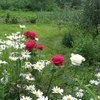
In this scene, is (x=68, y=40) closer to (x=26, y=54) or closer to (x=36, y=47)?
(x=36, y=47)

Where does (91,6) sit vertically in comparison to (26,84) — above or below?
below

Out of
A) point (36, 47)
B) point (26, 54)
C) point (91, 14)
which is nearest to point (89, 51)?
point (91, 14)

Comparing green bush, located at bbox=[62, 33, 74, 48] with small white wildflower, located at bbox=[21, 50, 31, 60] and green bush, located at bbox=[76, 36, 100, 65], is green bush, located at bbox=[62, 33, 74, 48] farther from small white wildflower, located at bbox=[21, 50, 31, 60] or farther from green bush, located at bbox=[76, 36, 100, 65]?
small white wildflower, located at bbox=[21, 50, 31, 60]

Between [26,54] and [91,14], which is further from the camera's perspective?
[91,14]

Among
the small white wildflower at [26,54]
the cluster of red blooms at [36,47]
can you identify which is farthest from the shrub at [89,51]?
Result: the small white wildflower at [26,54]

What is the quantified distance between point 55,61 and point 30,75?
540 mm

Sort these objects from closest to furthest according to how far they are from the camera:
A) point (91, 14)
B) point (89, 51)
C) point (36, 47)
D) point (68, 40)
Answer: point (36, 47) < point (89, 51) < point (68, 40) < point (91, 14)

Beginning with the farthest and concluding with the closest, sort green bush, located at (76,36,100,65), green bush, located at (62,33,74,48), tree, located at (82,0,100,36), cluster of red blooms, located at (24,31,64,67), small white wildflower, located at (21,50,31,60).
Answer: tree, located at (82,0,100,36) < green bush, located at (62,33,74,48) < green bush, located at (76,36,100,65) < small white wildflower, located at (21,50,31,60) < cluster of red blooms, located at (24,31,64,67)

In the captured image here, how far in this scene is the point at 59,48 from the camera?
13070 millimetres

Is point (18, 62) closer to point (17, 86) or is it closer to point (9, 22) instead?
point (17, 86)

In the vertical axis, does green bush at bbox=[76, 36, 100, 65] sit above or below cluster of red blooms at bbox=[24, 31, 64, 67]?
below

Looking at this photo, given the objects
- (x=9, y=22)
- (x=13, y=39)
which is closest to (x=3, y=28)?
(x=9, y=22)

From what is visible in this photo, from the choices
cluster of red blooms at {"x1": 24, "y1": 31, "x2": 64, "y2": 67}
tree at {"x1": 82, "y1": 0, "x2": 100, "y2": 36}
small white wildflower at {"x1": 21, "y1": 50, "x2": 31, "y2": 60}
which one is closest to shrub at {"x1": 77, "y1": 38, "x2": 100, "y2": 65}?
tree at {"x1": 82, "y1": 0, "x2": 100, "y2": 36}

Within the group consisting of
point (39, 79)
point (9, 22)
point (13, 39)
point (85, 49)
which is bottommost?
point (9, 22)
